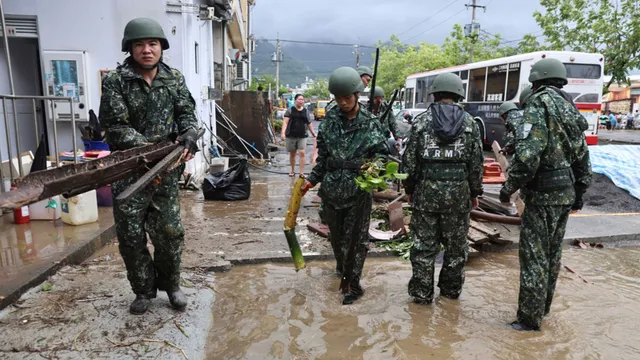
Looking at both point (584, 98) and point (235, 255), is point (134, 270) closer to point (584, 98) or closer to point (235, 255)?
point (235, 255)

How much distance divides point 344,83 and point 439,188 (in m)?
1.14

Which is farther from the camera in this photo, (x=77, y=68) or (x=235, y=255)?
(x=77, y=68)

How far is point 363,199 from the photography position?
12.2 ft

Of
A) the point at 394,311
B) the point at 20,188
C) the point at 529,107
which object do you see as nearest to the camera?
the point at 20,188

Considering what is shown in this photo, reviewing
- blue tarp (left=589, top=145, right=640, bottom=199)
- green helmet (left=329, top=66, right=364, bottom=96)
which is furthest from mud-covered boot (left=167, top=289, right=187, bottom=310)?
blue tarp (left=589, top=145, right=640, bottom=199)

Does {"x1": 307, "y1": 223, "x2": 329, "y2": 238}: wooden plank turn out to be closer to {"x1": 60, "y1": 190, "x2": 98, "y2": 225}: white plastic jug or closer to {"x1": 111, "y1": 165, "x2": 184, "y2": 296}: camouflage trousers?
{"x1": 111, "y1": 165, "x2": 184, "y2": 296}: camouflage trousers

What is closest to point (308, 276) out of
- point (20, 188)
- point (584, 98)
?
point (20, 188)

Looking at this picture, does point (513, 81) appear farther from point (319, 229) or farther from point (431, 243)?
point (431, 243)

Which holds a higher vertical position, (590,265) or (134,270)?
(134,270)

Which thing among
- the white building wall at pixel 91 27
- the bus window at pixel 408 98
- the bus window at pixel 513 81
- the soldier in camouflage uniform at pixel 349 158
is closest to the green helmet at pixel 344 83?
the soldier in camouflage uniform at pixel 349 158

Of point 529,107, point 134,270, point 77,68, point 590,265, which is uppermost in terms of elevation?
point 77,68

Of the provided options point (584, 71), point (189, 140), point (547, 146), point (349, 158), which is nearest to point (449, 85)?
point (547, 146)

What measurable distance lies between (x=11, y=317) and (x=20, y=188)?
163cm

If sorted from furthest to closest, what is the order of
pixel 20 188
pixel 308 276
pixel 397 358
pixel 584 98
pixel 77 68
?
1. pixel 584 98
2. pixel 77 68
3. pixel 308 276
4. pixel 397 358
5. pixel 20 188
